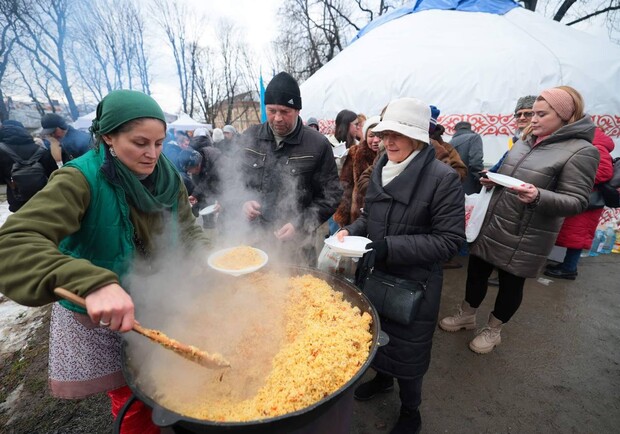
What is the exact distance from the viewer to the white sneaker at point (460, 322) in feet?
11.1

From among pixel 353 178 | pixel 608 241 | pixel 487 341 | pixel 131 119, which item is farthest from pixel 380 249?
pixel 608 241

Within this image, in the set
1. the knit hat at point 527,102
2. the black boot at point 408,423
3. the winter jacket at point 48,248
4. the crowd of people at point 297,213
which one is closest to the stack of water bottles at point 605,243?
the crowd of people at point 297,213

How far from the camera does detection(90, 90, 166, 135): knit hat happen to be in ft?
4.36

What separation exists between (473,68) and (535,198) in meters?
7.03

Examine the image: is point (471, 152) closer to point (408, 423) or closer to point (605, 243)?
point (605, 243)

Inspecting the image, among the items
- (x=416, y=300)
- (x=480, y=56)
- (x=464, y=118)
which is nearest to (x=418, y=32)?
(x=480, y=56)

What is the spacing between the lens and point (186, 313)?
1891mm

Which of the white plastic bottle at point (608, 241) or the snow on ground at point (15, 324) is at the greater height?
the white plastic bottle at point (608, 241)

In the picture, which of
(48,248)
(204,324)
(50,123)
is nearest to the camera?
(48,248)

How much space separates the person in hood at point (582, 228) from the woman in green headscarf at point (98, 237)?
5.25m

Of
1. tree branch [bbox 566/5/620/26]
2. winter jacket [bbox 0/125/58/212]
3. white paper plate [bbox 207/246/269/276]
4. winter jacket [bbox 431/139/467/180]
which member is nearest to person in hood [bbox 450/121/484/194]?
winter jacket [bbox 431/139/467/180]

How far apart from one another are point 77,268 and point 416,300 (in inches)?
69.6

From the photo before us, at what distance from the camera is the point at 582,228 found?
4352mm

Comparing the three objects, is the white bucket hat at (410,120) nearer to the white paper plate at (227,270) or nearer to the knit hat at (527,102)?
the white paper plate at (227,270)
